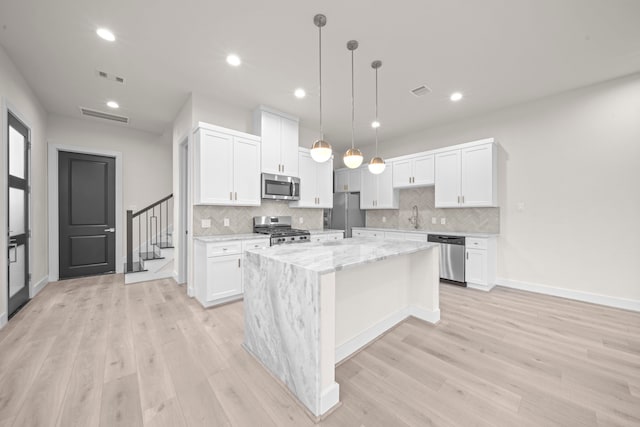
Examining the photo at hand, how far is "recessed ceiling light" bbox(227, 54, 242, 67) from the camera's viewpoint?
2.85 metres

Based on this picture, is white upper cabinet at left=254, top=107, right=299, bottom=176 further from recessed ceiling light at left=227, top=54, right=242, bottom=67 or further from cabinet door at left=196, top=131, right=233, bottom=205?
recessed ceiling light at left=227, top=54, right=242, bottom=67

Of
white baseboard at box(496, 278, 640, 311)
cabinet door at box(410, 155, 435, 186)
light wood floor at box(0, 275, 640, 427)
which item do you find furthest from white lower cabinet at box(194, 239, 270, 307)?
white baseboard at box(496, 278, 640, 311)

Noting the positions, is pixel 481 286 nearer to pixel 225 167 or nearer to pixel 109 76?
pixel 225 167

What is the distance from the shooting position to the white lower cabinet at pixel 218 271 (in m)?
3.21

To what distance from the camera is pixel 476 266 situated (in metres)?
4.02

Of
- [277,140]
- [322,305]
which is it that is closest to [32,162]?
[277,140]

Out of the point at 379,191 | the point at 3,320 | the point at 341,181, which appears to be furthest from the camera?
the point at 341,181

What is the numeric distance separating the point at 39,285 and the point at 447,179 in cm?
691

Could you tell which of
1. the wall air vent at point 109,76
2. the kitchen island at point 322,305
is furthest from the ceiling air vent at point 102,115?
the kitchen island at point 322,305

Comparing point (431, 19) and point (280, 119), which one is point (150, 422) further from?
point (280, 119)

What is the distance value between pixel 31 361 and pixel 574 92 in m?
6.90

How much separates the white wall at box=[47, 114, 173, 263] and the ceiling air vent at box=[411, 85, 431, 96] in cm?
503

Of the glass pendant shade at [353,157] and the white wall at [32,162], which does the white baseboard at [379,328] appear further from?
the white wall at [32,162]

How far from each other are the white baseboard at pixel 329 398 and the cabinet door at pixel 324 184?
11.6 feet
